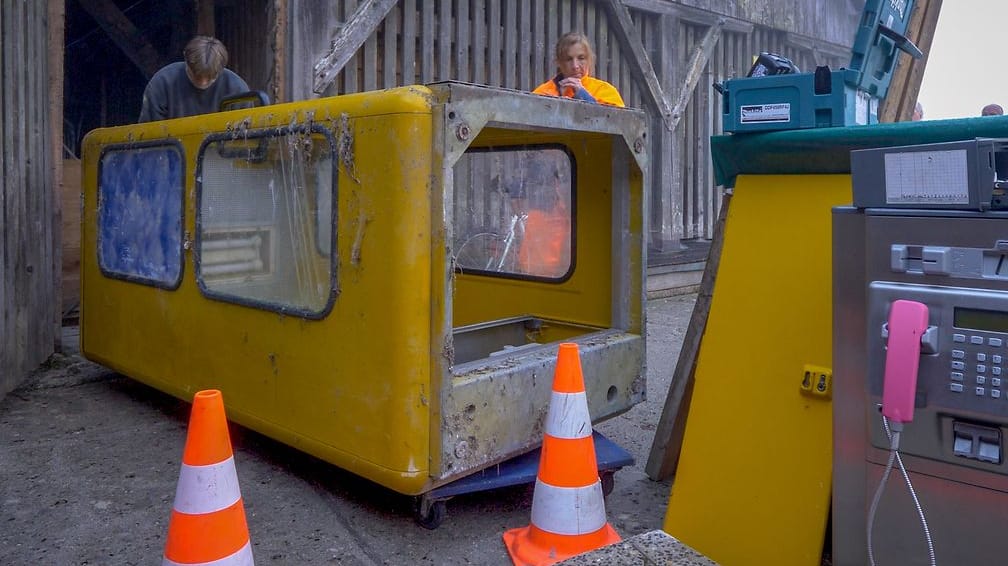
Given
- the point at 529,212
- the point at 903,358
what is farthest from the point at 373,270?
the point at 903,358

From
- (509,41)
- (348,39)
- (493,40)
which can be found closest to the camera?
(348,39)

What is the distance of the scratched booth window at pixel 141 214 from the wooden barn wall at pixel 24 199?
51cm

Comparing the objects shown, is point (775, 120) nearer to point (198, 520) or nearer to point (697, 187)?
point (198, 520)

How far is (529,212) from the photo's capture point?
3.56m

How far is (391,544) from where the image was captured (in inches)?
98.3

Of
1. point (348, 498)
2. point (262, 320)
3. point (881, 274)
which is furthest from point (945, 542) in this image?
point (262, 320)

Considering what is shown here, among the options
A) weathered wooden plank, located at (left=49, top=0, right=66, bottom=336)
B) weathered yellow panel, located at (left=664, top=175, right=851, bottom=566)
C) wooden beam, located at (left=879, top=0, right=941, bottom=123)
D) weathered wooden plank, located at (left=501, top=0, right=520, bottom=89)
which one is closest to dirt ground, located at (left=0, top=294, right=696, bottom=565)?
weathered yellow panel, located at (left=664, top=175, right=851, bottom=566)

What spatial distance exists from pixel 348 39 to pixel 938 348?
463cm

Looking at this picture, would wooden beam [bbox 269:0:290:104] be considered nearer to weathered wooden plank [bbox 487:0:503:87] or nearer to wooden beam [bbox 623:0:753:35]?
weathered wooden plank [bbox 487:0:503:87]

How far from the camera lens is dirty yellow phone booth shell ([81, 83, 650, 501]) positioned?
236 cm

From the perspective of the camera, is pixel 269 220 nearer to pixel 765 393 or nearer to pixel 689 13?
pixel 765 393

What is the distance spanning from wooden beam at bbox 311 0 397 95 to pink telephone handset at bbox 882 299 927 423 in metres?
4.44

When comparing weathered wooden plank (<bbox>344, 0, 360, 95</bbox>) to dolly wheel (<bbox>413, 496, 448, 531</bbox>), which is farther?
weathered wooden plank (<bbox>344, 0, 360, 95</bbox>)

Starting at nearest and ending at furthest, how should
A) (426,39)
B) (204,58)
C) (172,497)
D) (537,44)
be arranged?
(172,497), (204,58), (426,39), (537,44)
